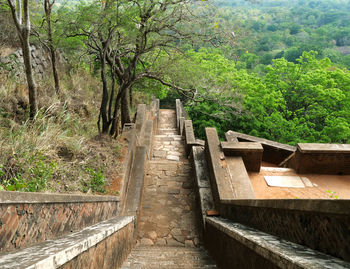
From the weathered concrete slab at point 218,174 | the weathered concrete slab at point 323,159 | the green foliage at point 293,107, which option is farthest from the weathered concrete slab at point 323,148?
the green foliage at point 293,107

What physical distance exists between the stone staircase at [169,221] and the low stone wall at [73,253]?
0.67 m

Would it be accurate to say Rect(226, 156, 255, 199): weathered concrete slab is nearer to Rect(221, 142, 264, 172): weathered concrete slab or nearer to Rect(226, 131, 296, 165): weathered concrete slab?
Rect(221, 142, 264, 172): weathered concrete slab

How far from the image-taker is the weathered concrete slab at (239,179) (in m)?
4.37

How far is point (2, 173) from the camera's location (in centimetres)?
282

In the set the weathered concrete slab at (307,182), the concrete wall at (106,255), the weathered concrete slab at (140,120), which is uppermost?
the weathered concrete slab at (140,120)

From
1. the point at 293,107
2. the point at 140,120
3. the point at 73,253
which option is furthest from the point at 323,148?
the point at 293,107

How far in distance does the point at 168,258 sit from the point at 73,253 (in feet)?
7.76

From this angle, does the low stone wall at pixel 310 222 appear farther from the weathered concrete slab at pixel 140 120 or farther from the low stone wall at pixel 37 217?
the weathered concrete slab at pixel 140 120

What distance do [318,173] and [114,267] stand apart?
15.2 feet

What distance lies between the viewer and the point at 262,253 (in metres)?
1.80

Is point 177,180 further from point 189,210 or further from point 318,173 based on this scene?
point 318,173

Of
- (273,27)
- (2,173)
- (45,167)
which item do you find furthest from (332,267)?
(273,27)

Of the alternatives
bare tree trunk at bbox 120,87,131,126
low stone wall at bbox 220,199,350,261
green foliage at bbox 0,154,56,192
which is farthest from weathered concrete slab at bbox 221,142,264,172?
bare tree trunk at bbox 120,87,131,126

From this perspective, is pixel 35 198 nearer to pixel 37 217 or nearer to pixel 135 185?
pixel 37 217
